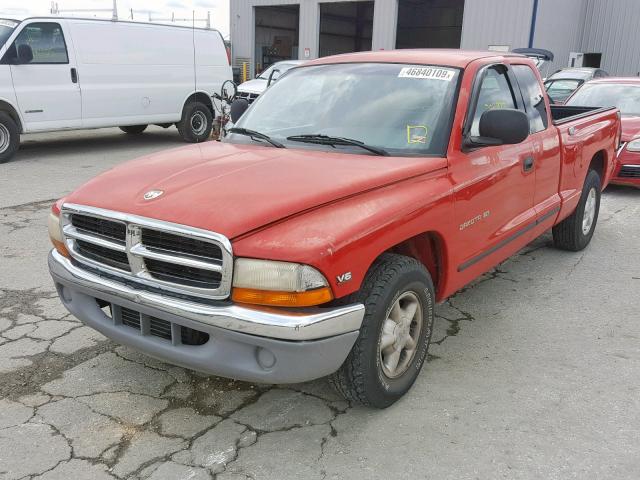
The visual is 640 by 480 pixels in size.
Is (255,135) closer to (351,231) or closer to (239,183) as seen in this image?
(239,183)

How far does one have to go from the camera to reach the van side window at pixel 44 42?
9.70 meters

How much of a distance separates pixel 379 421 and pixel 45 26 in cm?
955

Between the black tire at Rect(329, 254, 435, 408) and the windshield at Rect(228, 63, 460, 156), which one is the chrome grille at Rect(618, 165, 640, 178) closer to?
the windshield at Rect(228, 63, 460, 156)

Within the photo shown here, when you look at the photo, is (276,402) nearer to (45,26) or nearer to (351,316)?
(351,316)

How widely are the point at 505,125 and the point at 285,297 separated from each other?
1.72 meters

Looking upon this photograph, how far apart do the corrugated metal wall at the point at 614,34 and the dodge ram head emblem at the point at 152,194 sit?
1231 inches

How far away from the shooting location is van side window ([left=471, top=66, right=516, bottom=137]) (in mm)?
3708

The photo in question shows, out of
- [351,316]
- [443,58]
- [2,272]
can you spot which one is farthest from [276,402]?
[2,272]

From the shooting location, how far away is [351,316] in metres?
2.59

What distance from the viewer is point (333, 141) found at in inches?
137

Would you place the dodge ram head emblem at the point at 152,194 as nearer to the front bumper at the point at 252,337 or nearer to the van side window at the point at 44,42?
the front bumper at the point at 252,337

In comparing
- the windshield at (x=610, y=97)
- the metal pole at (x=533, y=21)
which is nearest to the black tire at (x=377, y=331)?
the windshield at (x=610, y=97)

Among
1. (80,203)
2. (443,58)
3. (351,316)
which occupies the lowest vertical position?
(351,316)

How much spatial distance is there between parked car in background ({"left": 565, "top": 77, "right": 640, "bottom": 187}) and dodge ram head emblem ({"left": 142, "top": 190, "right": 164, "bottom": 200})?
722 cm
